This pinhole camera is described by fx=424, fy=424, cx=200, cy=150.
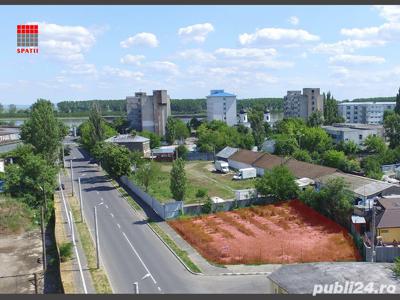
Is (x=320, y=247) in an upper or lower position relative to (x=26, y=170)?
lower

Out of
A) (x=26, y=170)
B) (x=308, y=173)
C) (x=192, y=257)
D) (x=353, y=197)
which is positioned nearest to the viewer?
(x=192, y=257)

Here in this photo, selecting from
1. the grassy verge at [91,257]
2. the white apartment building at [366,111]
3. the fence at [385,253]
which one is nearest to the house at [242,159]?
the grassy verge at [91,257]

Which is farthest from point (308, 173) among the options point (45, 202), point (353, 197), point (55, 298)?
point (55, 298)

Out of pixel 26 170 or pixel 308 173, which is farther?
pixel 308 173

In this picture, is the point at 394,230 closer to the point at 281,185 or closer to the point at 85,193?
the point at 281,185

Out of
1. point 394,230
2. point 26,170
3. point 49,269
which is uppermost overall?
point 26,170

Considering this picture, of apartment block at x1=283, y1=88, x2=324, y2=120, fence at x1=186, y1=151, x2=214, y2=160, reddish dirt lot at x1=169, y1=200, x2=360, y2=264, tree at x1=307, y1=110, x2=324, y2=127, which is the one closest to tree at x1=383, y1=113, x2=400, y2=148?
tree at x1=307, y1=110, x2=324, y2=127

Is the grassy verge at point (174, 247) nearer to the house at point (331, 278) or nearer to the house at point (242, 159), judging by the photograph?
the house at point (331, 278)

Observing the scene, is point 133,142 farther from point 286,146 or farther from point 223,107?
point 223,107
